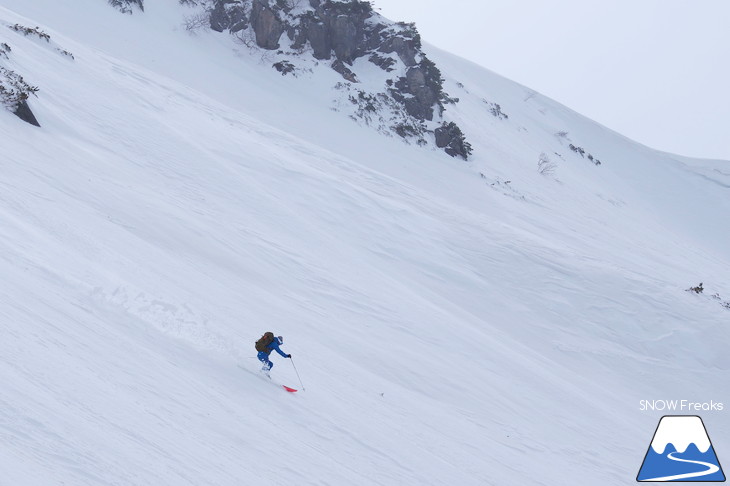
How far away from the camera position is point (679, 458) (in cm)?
1168

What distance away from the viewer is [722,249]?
50.6 metres

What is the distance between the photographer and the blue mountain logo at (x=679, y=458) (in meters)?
11.3

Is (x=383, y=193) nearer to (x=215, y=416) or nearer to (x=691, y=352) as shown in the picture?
(x=691, y=352)

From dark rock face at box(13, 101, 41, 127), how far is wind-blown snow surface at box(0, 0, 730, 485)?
0.45 meters

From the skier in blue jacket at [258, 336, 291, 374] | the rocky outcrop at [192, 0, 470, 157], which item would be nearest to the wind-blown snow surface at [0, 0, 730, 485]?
the skier in blue jacket at [258, 336, 291, 374]

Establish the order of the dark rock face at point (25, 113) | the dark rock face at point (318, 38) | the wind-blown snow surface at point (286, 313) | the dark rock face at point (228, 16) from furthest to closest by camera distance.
→ 1. the dark rock face at point (318, 38)
2. the dark rock face at point (228, 16)
3. the dark rock face at point (25, 113)
4. the wind-blown snow surface at point (286, 313)

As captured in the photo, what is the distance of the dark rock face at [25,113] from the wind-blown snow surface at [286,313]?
1.47 feet

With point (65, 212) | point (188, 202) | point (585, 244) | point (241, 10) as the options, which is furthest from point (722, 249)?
point (65, 212)

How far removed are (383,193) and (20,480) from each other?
1954 cm

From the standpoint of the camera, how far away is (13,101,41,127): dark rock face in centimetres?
1407

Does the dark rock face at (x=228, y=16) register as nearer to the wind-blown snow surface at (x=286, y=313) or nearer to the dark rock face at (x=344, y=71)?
the dark rock face at (x=344, y=71)

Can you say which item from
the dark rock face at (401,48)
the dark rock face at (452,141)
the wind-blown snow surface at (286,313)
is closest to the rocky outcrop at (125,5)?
the wind-blown snow surface at (286,313)

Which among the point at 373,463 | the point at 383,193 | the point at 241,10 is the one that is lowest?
the point at 373,463

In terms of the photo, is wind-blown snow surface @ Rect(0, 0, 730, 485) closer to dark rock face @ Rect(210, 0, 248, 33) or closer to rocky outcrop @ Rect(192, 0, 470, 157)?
rocky outcrop @ Rect(192, 0, 470, 157)
